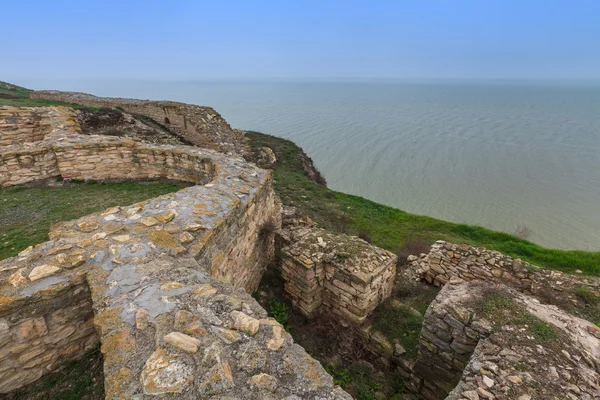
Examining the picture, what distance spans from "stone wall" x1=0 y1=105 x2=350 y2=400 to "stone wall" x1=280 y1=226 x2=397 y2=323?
4.53 ft

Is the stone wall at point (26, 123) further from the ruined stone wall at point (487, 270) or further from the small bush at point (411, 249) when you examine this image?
the ruined stone wall at point (487, 270)

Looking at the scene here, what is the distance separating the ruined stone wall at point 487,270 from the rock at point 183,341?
8159mm

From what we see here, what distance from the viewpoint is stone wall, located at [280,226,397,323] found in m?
6.06

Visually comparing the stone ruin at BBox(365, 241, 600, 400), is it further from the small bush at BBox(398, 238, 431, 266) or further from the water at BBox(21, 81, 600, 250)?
the water at BBox(21, 81, 600, 250)

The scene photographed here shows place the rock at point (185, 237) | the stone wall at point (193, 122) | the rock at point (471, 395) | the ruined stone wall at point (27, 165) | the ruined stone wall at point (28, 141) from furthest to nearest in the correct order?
the stone wall at point (193, 122) → the ruined stone wall at point (28, 141) → the ruined stone wall at point (27, 165) → the rock at point (185, 237) → the rock at point (471, 395)

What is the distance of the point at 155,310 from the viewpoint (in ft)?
10.0

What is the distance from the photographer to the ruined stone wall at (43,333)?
3188 millimetres

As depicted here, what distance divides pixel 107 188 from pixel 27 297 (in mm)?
6090

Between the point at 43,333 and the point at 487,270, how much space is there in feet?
33.0

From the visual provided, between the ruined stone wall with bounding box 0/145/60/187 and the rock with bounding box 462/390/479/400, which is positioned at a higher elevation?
the ruined stone wall with bounding box 0/145/60/187

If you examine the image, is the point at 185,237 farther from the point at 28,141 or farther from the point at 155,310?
the point at 28,141

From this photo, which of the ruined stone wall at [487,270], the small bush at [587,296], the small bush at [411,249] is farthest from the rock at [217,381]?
the small bush at [587,296]

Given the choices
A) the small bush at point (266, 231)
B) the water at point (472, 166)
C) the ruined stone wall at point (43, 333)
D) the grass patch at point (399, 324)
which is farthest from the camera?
the water at point (472, 166)

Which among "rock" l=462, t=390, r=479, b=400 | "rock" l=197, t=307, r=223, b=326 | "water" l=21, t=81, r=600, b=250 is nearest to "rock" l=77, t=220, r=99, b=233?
"rock" l=197, t=307, r=223, b=326
